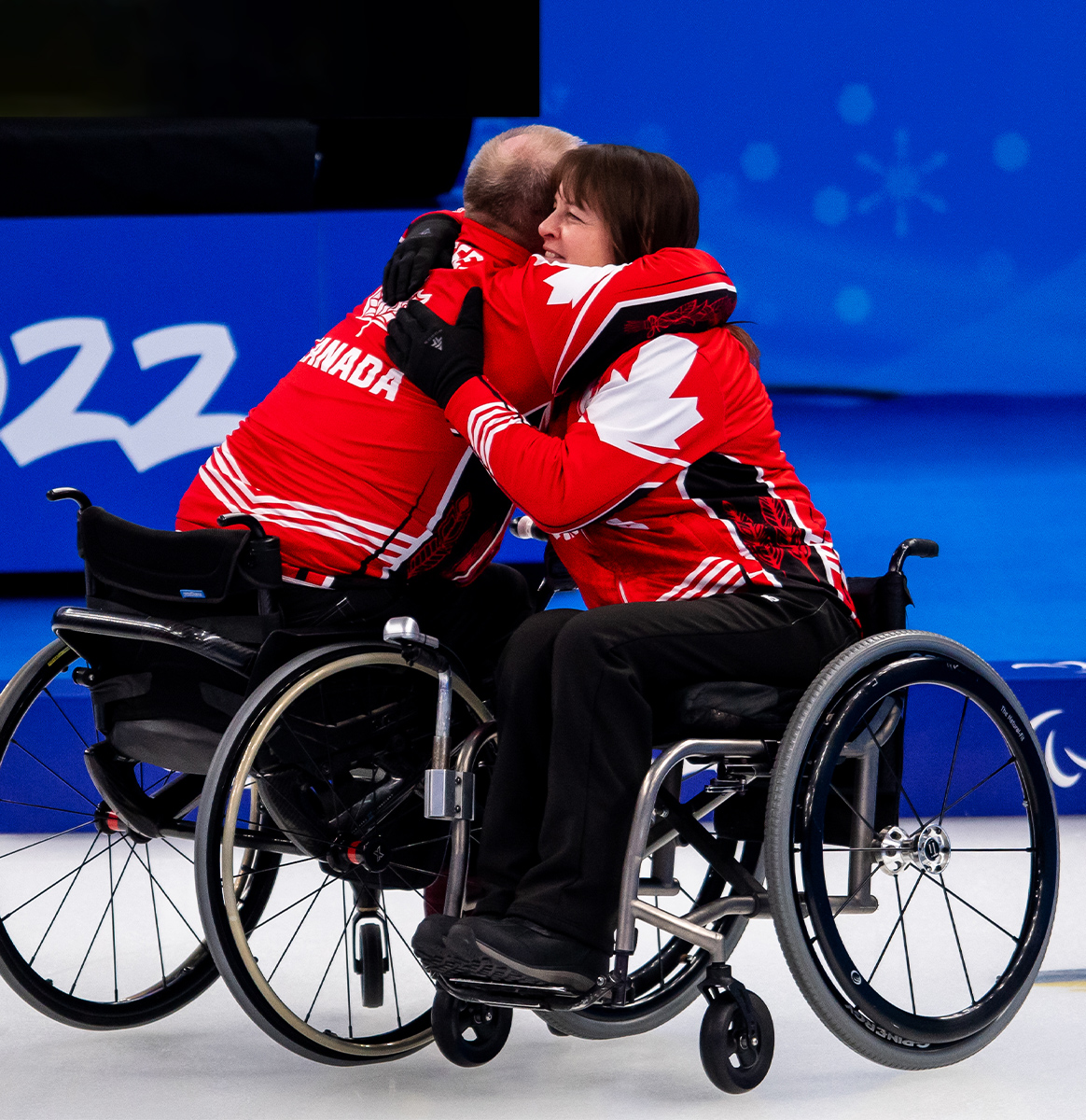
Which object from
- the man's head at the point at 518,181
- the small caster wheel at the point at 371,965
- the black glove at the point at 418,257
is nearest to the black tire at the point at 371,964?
the small caster wheel at the point at 371,965

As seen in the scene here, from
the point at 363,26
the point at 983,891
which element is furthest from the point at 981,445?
the point at 363,26

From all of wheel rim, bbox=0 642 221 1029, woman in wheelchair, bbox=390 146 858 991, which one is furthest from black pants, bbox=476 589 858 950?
wheel rim, bbox=0 642 221 1029

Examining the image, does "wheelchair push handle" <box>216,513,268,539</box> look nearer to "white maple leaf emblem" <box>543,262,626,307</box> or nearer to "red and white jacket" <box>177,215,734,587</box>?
"red and white jacket" <box>177,215,734,587</box>

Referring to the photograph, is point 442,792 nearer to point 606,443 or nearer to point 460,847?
point 460,847

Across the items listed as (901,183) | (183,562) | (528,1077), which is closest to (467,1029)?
(528,1077)

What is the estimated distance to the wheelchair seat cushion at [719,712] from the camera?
173cm

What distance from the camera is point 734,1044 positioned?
5.92ft

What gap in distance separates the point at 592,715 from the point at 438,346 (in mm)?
480

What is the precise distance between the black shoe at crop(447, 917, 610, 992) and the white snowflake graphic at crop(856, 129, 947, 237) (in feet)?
8.91

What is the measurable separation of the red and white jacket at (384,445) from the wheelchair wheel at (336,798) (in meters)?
0.16

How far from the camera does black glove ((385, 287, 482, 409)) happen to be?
1.79m

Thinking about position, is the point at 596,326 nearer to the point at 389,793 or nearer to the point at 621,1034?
the point at 389,793

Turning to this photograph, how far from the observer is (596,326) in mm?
1750

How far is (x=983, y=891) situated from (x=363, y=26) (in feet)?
8.20
